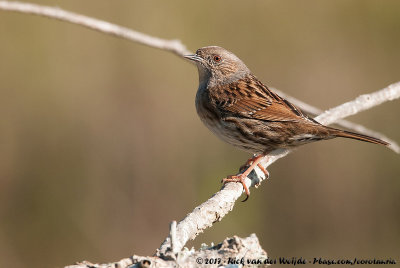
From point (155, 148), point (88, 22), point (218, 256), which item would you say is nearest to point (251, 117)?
point (88, 22)

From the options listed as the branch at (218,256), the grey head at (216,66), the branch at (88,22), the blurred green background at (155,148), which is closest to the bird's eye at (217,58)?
the grey head at (216,66)

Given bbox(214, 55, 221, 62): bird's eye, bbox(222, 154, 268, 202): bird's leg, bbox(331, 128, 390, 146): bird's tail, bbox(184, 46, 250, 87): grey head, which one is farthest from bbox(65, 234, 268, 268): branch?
bbox(214, 55, 221, 62): bird's eye

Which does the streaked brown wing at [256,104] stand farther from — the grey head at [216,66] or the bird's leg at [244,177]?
the bird's leg at [244,177]

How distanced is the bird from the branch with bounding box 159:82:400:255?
0.34ft

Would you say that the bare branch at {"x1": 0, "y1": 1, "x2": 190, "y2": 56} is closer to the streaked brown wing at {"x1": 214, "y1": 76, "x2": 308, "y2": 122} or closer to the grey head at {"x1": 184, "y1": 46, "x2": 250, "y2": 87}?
the streaked brown wing at {"x1": 214, "y1": 76, "x2": 308, "y2": 122}

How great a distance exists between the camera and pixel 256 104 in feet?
17.4

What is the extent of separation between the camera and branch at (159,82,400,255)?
10.5 ft

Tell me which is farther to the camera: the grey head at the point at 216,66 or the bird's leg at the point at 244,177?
the grey head at the point at 216,66

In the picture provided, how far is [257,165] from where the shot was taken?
504cm

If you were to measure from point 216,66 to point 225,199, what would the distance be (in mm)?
2303

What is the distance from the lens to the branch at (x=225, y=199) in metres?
3.19

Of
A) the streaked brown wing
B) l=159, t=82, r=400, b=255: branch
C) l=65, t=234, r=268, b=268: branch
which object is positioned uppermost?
the streaked brown wing

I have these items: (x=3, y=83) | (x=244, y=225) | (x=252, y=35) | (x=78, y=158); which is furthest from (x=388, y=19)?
(x=3, y=83)

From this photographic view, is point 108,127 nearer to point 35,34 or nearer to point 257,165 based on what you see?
point 35,34
